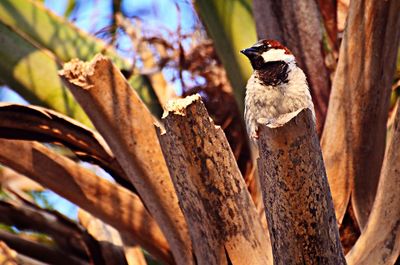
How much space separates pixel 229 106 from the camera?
305cm

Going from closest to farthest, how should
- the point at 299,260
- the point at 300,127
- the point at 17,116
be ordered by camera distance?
the point at 300,127 → the point at 299,260 → the point at 17,116

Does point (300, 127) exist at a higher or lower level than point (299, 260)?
higher

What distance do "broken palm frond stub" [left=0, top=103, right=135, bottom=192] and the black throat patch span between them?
18.1 inches

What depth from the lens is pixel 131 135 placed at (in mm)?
2047

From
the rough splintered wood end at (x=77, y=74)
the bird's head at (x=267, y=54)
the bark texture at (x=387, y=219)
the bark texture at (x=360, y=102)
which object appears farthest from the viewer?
the bird's head at (x=267, y=54)

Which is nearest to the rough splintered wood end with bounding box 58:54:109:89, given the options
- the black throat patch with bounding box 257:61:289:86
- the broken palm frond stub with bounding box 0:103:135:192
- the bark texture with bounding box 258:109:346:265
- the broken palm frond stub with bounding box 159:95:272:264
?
the broken palm frond stub with bounding box 0:103:135:192

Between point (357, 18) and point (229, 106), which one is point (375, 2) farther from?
point (229, 106)

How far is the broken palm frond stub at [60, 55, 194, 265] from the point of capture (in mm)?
1982

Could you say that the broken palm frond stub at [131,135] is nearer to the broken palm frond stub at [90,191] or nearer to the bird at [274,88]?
the broken palm frond stub at [90,191]

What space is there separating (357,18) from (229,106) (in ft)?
3.19

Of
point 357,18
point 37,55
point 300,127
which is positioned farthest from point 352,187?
point 37,55

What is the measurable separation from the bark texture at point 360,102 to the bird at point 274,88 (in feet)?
0.31

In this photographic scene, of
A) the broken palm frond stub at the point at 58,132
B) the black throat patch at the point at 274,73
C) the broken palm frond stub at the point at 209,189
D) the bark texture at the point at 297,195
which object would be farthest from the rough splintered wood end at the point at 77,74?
the bark texture at the point at 297,195

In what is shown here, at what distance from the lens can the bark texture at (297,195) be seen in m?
1.37
